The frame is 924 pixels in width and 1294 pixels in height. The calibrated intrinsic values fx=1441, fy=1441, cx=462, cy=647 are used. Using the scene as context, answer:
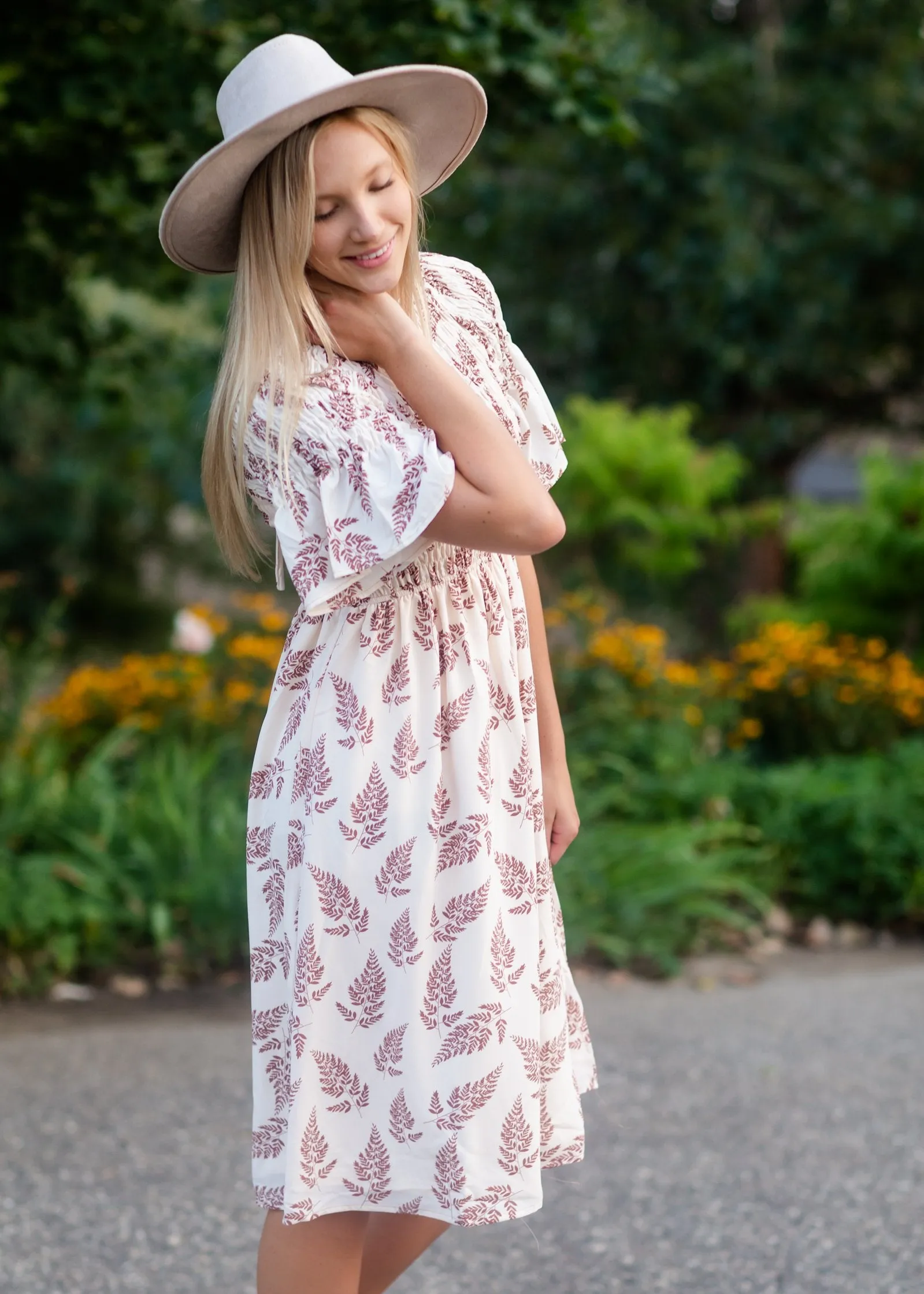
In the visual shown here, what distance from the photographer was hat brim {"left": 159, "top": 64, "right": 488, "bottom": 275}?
171 cm

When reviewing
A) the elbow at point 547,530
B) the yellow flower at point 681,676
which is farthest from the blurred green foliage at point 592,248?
the elbow at point 547,530

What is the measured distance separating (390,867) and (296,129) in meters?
0.90

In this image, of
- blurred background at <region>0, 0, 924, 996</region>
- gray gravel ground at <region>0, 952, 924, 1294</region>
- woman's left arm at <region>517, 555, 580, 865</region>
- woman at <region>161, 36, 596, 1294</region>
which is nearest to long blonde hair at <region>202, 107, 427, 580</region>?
woman at <region>161, 36, 596, 1294</region>

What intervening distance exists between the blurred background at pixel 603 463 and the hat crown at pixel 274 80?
0.93 meters

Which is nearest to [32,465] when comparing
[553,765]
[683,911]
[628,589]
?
[628,589]

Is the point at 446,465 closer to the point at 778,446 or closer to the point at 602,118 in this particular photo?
the point at 602,118

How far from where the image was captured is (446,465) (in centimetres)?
→ 167

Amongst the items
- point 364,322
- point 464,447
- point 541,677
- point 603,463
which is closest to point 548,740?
point 541,677

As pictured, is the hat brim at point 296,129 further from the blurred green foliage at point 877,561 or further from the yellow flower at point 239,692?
the blurred green foliage at point 877,561

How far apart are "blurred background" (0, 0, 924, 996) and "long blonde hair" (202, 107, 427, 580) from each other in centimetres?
91

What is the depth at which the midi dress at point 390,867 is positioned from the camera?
1713mm

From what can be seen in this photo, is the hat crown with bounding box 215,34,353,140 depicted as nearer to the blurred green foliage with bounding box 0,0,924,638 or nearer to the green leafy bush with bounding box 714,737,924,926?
the blurred green foliage with bounding box 0,0,924,638

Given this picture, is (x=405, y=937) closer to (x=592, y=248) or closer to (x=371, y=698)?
(x=371, y=698)

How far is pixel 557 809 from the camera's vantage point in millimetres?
2025
